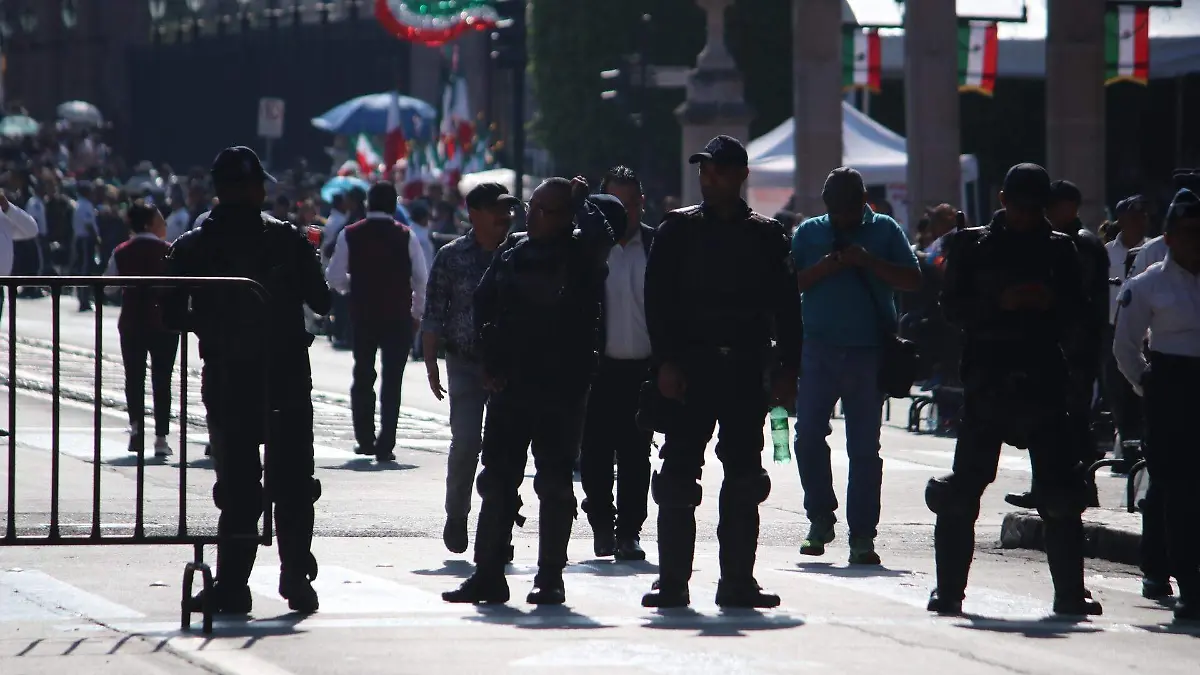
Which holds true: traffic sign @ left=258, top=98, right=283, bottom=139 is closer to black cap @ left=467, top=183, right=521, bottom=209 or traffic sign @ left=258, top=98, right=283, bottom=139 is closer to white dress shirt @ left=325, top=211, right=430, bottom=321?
white dress shirt @ left=325, top=211, right=430, bottom=321

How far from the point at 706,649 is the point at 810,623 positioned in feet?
2.46

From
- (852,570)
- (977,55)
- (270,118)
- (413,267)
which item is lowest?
(852,570)

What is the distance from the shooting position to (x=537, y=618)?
8500mm

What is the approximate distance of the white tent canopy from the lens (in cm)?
Answer: 3017

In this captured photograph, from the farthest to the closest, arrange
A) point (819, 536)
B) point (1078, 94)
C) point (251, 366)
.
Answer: point (1078, 94) < point (819, 536) < point (251, 366)

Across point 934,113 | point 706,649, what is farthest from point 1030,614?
point 934,113

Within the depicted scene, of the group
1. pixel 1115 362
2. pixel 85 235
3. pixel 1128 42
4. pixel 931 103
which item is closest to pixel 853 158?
pixel 931 103

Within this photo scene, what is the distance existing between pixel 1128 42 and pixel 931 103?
2.59 metres

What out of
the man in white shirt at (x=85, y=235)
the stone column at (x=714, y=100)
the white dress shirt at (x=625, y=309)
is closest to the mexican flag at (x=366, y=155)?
the man in white shirt at (x=85, y=235)

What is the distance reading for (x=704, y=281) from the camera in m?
8.76

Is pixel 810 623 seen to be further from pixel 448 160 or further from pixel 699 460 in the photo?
pixel 448 160

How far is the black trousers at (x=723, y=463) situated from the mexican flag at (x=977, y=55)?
2096 centimetres

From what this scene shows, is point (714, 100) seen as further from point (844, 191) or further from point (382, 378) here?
point (844, 191)

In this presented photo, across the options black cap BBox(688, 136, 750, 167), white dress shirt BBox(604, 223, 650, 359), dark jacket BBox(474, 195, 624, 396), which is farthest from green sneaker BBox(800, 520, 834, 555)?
black cap BBox(688, 136, 750, 167)
